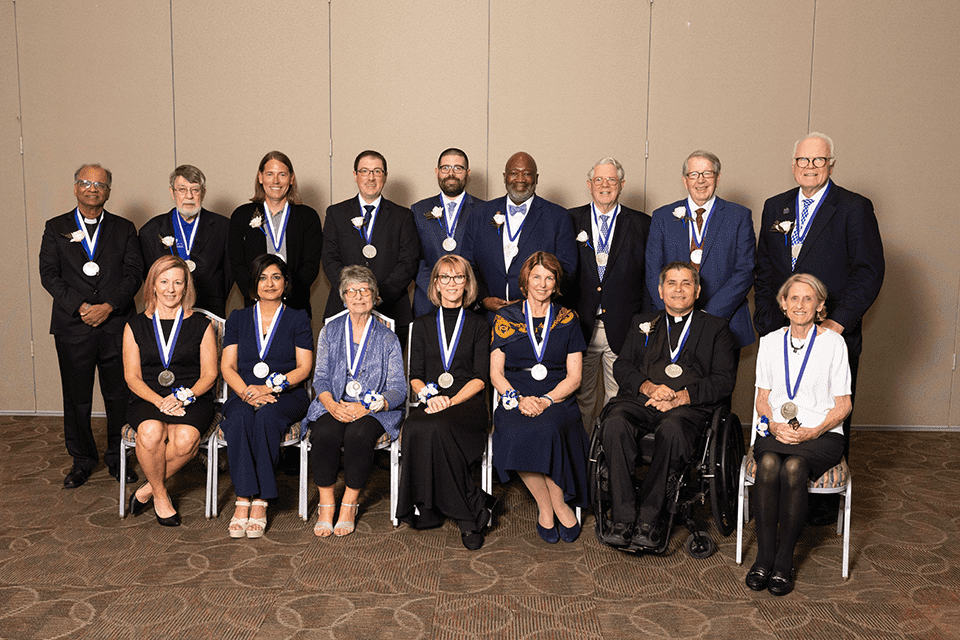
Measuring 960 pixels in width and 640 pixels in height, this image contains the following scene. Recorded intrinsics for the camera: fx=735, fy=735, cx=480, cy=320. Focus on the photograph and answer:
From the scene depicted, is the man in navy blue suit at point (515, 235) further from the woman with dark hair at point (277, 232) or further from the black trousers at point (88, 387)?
the black trousers at point (88, 387)

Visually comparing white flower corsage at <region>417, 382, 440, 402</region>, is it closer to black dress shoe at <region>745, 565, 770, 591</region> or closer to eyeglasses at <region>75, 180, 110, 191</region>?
black dress shoe at <region>745, 565, 770, 591</region>

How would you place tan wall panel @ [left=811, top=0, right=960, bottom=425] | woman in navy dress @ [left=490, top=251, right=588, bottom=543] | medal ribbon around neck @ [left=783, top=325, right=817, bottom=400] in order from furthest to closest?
tan wall panel @ [left=811, top=0, right=960, bottom=425] → woman in navy dress @ [left=490, top=251, right=588, bottom=543] → medal ribbon around neck @ [left=783, top=325, right=817, bottom=400]

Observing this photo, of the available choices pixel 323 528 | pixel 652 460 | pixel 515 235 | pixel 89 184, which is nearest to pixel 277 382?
pixel 323 528

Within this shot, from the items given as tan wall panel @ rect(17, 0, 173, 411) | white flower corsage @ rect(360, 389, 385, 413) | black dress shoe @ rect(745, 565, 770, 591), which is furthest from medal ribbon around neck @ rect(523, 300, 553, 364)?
tan wall panel @ rect(17, 0, 173, 411)

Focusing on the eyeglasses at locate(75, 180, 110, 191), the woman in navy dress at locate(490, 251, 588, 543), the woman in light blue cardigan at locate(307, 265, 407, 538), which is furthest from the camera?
the eyeglasses at locate(75, 180, 110, 191)

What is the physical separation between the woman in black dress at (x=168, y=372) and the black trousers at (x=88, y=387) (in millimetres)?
625

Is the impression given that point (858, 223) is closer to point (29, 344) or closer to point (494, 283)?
point (494, 283)

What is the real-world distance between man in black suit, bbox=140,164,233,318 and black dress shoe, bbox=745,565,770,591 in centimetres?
349

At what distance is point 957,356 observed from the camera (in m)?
5.86

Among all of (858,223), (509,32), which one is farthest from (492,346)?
(509,32)

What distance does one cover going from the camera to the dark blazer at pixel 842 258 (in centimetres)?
390

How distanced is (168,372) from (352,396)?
102cm

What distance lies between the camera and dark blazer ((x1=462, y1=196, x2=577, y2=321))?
4.41 meters

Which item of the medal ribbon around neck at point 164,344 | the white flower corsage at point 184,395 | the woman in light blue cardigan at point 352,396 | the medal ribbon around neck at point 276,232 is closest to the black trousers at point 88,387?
the medal ribbon around neck at point 164,344
